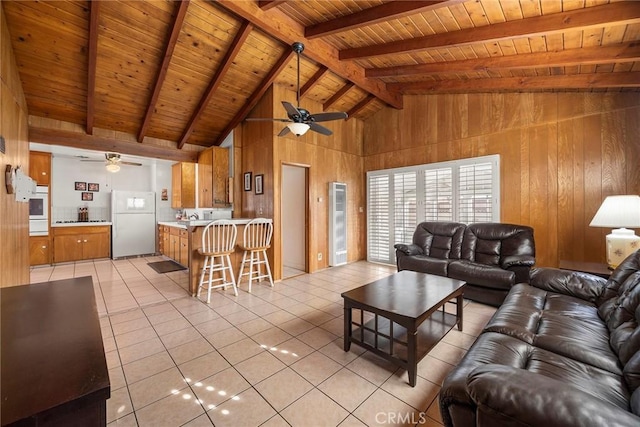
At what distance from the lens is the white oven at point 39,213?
5348 mm

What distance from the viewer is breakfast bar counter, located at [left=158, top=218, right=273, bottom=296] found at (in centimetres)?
388

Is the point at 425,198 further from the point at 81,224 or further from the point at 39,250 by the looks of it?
the point at 39,250

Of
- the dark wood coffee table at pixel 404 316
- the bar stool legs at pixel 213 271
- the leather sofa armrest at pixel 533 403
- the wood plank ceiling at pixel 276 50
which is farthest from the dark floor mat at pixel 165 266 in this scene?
the leather sofa armrest at pixel 533 403

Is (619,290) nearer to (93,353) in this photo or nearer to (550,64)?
(550,64)

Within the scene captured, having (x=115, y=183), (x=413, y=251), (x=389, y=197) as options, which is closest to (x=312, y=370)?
(x=413, y=251)

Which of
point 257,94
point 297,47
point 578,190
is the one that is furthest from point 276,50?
point 578,190

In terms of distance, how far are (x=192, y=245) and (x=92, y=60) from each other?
2635 mm

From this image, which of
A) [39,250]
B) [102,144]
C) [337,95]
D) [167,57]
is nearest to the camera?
[167,57]

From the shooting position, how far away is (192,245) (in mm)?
3910

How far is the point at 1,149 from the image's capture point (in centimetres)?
228

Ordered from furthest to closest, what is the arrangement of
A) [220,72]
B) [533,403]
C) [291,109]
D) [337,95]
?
[337,95] → [220,72] → [291,109] → [533,403]

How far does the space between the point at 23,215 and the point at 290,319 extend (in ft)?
11.7

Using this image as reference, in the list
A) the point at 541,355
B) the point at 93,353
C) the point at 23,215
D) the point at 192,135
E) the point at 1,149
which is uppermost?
the point at 192,135

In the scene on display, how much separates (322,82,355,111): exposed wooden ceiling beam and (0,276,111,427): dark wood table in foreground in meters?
4.86
